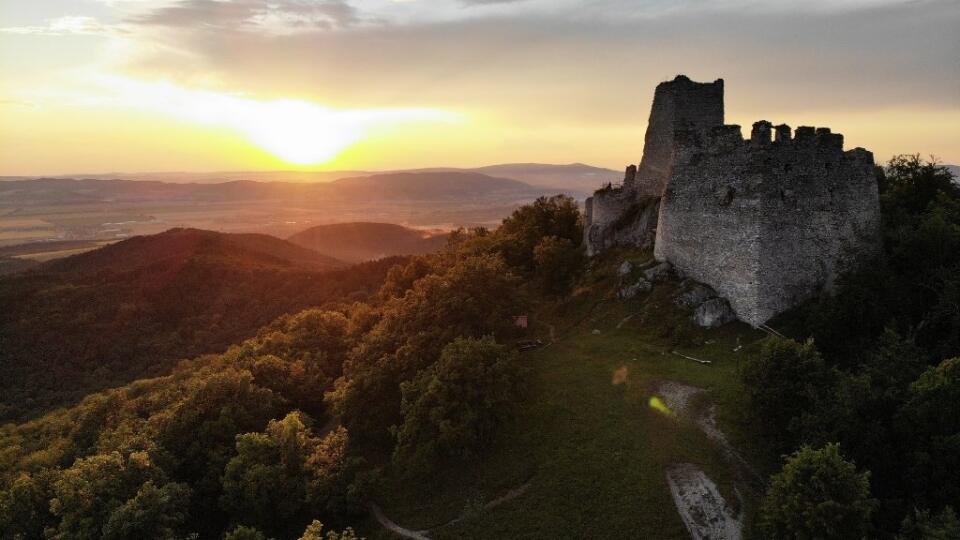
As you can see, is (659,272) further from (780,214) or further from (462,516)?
(462,516)

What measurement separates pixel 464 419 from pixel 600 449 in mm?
6207

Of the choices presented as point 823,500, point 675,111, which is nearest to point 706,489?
point 823,500

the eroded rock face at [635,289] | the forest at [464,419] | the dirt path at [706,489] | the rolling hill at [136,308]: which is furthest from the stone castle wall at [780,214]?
the rolling hill at [136,308]

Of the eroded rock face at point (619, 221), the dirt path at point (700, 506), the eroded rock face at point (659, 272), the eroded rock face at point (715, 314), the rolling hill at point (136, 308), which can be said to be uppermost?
the eroded rock face at point (619, 221)

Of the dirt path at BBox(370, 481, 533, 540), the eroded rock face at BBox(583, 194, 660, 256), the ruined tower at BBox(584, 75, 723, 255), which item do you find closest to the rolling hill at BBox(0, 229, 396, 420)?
the eroded rock face at BBox(583, 194, 660, 256)

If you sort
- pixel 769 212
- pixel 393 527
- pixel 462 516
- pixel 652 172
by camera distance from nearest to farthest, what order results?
pixel 462 516, pixel 393 527, pixel 769 212, pixel 652 172

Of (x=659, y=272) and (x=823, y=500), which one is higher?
(x=659, y=272)

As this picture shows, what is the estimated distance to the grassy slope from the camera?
22016mm

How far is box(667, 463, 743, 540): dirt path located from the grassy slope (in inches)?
13.3

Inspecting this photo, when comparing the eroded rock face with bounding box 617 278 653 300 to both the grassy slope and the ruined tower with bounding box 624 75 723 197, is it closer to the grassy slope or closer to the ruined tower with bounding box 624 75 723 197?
the grassy slope

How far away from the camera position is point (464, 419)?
86.5 ft

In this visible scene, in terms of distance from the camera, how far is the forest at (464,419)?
18.0m

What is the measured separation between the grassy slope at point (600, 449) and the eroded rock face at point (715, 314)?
47cm

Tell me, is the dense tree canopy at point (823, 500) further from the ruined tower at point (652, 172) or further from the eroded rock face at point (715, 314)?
the ruined tower at point (652, 172)
